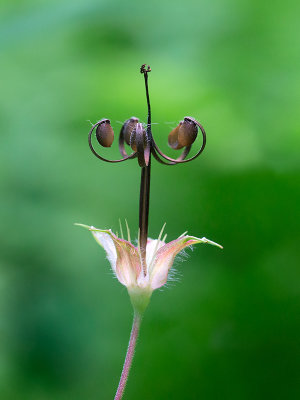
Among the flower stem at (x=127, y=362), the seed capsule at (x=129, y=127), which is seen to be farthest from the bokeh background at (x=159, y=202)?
the flower stem at (x=127, y=362)

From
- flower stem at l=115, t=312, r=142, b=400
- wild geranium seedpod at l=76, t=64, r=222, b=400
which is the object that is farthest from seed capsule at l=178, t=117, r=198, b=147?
flower stem at l=115, t=312, r=142, b=400

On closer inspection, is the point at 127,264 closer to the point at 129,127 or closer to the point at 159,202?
the point at 129,127

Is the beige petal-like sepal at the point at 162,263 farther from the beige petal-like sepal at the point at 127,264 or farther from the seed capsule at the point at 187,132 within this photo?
the seed capsule at the point at 187,132

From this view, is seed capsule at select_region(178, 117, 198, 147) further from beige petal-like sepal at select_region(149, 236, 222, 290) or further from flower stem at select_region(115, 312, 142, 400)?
flower stem at select_region(115, 312, 142, 400)

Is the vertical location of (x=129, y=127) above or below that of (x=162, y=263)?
above

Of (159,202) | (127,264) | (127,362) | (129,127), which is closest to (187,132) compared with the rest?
(129,127)
